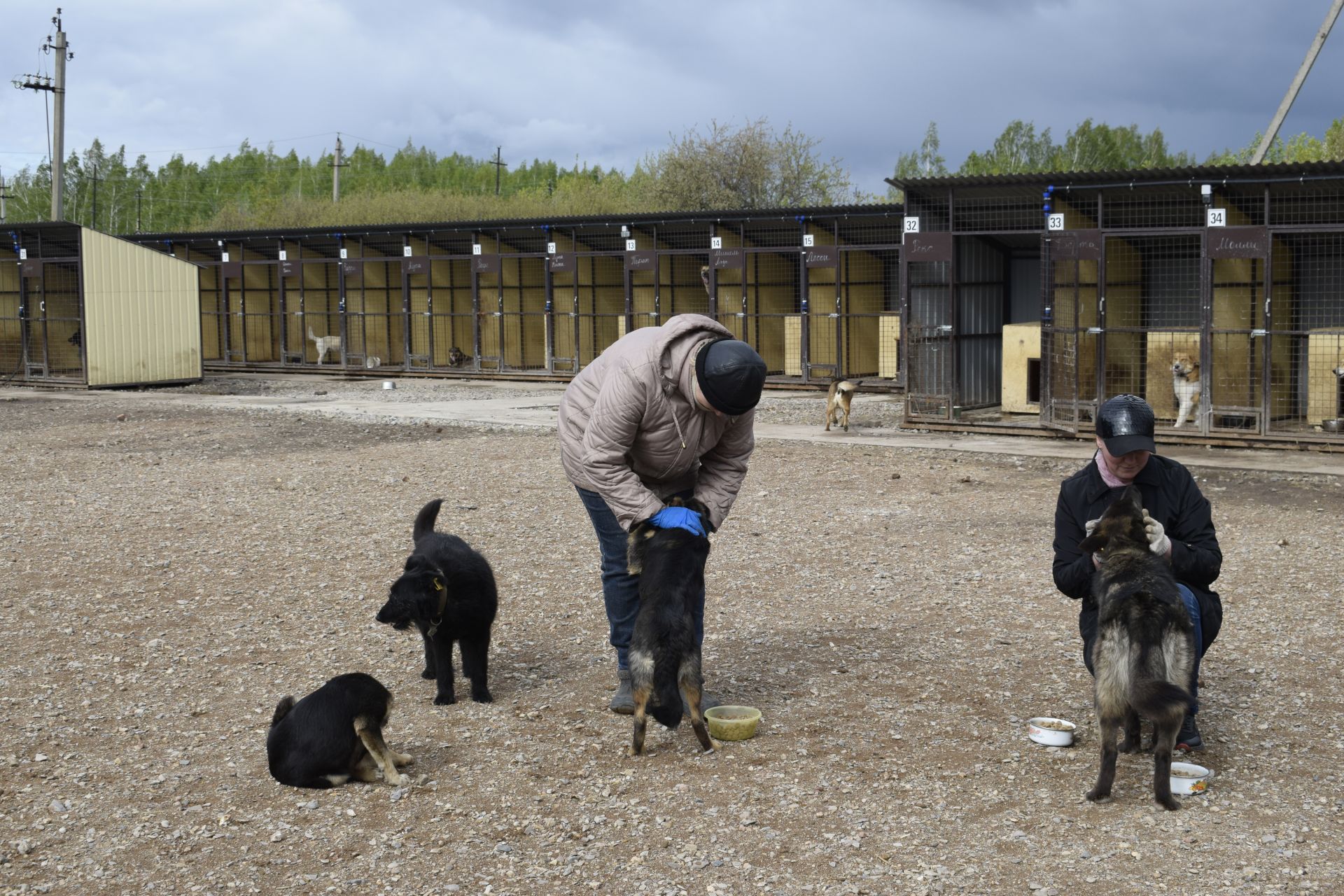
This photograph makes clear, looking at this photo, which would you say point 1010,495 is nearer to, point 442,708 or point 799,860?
point 442,708

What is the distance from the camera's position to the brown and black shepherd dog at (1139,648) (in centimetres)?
379

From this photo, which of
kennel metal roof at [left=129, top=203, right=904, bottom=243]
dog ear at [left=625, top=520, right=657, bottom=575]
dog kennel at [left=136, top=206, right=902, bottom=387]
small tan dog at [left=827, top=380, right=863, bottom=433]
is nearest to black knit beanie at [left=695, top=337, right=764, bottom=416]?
dog ear at [left=625, top=520, right=657, bottom=575]

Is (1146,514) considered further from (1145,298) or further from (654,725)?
(1145,298)

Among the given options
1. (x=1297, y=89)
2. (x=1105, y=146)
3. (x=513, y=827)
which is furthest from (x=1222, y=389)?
(x=1105, y=146)

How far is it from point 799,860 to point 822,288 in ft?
61.4

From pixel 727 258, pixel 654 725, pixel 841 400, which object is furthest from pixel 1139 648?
pixel 727 258

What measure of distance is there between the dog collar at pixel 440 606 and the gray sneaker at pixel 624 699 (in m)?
0.75

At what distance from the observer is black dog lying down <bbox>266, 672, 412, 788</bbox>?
4.12 meters

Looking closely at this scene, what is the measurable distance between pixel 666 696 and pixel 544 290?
71.7ft

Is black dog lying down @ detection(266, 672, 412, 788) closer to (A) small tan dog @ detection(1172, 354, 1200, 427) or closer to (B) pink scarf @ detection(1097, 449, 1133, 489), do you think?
(B) pink scarf @ detection(1097, 449, 1133, 489)

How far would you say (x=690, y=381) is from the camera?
4.30 meters

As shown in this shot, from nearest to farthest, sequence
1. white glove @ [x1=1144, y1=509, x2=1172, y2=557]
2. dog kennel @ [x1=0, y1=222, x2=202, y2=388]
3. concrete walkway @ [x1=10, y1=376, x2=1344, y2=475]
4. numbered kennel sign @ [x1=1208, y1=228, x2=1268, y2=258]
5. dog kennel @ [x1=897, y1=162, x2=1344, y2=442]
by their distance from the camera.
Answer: white glove @ [x1=1144, y1=509, x2=1172, y2=557] < concrete walkway @ [x1=10, y1=376, x2=1344, y2=475] < numbered kennel sign @ [x1=1208, y1=228, x2=1268, y2=258] < dog kennel @ [x1=897, y1=162, x2=1344, y2=442] < dog kennel @ [x1=0, y1=222, x2=202, y2=388]

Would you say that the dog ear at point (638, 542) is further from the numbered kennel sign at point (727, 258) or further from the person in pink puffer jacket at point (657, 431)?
the numbered kennel sign at point (727, 258)

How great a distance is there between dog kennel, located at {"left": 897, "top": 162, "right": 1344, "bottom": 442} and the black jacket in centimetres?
906
